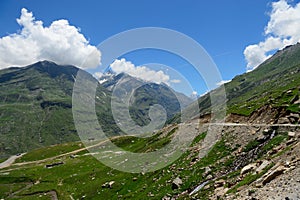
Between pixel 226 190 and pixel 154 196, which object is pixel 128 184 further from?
pixel 226 190

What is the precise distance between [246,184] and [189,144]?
32480mm

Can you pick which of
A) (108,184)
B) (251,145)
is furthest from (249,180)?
(108,184)

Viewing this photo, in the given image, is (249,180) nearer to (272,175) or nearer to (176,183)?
(272,175)

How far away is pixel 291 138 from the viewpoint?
38.1 m

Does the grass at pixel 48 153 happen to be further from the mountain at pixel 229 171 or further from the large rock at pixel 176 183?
the large rock at pixel 176 183

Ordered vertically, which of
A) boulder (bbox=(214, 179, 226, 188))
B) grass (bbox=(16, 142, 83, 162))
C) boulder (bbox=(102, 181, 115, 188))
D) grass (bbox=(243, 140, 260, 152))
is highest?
grass (bbox=(16, 142, 83, 162))

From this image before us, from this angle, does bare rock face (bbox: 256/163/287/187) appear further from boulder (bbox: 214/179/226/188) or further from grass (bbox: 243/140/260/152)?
grass (bbox: 243/140/260/152)

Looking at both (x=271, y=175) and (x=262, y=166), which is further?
(x=262, y=166)

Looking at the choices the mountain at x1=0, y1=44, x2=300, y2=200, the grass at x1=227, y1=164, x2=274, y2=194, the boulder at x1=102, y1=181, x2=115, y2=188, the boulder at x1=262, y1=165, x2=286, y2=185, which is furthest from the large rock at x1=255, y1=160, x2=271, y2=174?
the boulder at x1=102, y1=181, x2=115, y2=188

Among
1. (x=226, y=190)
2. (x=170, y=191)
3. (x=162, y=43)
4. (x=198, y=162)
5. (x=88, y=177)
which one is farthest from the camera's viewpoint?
(x=88, y=177)

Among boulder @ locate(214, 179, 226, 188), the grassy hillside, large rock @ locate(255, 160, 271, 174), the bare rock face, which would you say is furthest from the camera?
the grassy hillside

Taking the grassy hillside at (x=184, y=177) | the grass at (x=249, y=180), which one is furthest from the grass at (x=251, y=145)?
the grass at (x=249, y=180)

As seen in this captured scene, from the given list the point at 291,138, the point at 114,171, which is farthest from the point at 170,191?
the point at 114,171

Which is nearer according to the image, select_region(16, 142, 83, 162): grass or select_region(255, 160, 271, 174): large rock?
select_region(255, 160, 271, 174): large rock
